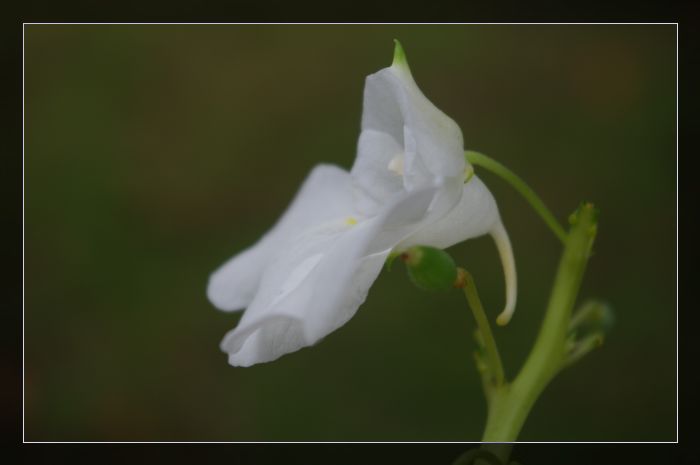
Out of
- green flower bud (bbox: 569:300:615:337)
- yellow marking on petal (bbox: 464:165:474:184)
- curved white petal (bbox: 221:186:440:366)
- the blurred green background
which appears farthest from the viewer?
the blurred green background

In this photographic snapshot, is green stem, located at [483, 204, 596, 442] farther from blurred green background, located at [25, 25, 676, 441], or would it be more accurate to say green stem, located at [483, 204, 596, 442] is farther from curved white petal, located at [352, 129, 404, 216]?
blurred green background, located at [25, 25, 676, 441]

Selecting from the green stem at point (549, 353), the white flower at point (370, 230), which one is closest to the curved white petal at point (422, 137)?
the white flower at point (370, 230)

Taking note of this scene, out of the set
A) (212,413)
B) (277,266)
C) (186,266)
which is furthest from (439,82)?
(277,266)

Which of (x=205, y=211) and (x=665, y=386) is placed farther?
(x=205, y=211)

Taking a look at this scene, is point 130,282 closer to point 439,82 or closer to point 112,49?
point 112,49

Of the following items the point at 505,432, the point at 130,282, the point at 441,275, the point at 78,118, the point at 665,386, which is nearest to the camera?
the point at 441,275

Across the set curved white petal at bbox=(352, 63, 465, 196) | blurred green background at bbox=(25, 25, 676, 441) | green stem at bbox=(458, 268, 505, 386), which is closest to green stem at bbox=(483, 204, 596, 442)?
green stem at bbox=(458, 268, 505, 386)

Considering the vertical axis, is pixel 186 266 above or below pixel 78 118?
below
